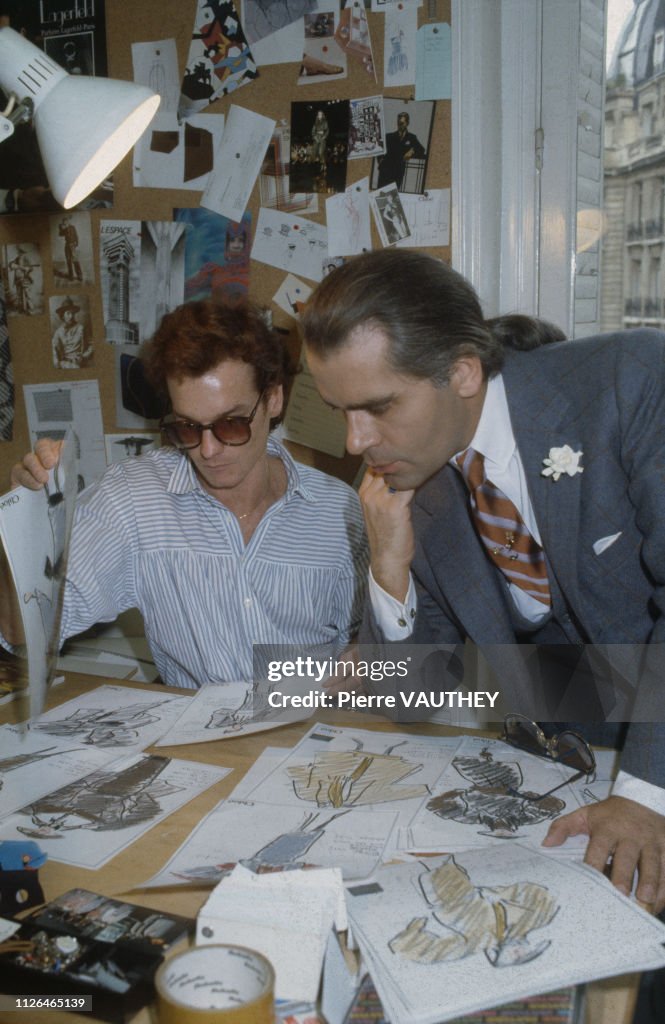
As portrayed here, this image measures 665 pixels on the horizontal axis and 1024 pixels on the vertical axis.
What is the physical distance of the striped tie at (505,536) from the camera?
1.21 metres

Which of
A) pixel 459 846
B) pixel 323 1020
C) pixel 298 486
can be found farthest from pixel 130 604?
pixel 323 1020

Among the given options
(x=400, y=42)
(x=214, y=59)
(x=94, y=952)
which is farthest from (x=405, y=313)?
(x=214, y=59)

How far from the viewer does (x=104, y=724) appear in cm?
122

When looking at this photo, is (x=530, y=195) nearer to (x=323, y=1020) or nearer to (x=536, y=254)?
(x=536, y=254)

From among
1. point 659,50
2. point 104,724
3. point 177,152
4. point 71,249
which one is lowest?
point 104,724

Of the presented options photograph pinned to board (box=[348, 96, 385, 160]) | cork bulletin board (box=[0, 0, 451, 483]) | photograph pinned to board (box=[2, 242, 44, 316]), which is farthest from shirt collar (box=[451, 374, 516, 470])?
photograph pinned to board (box=[2, 242, 44, 316])

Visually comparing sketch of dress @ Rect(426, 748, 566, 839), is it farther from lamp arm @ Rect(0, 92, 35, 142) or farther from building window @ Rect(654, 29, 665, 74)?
building window @ Rect(654, 29, 665, 74)

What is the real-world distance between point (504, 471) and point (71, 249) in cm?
144

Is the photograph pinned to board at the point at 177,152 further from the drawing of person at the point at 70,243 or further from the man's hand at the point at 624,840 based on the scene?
the man's hand at the point at 624,840

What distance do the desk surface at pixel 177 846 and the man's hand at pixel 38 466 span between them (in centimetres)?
37

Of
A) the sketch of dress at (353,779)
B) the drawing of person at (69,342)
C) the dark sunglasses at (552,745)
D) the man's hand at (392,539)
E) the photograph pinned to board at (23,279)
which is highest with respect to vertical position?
the photograph pinned to board at (23,279)

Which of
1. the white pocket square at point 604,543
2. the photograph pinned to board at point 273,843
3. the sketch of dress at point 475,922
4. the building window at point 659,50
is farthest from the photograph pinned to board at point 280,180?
the sketch of dress at point 475,922

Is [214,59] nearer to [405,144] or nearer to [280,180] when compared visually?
[280,180]

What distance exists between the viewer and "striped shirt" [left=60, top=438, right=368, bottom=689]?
1483 mm
